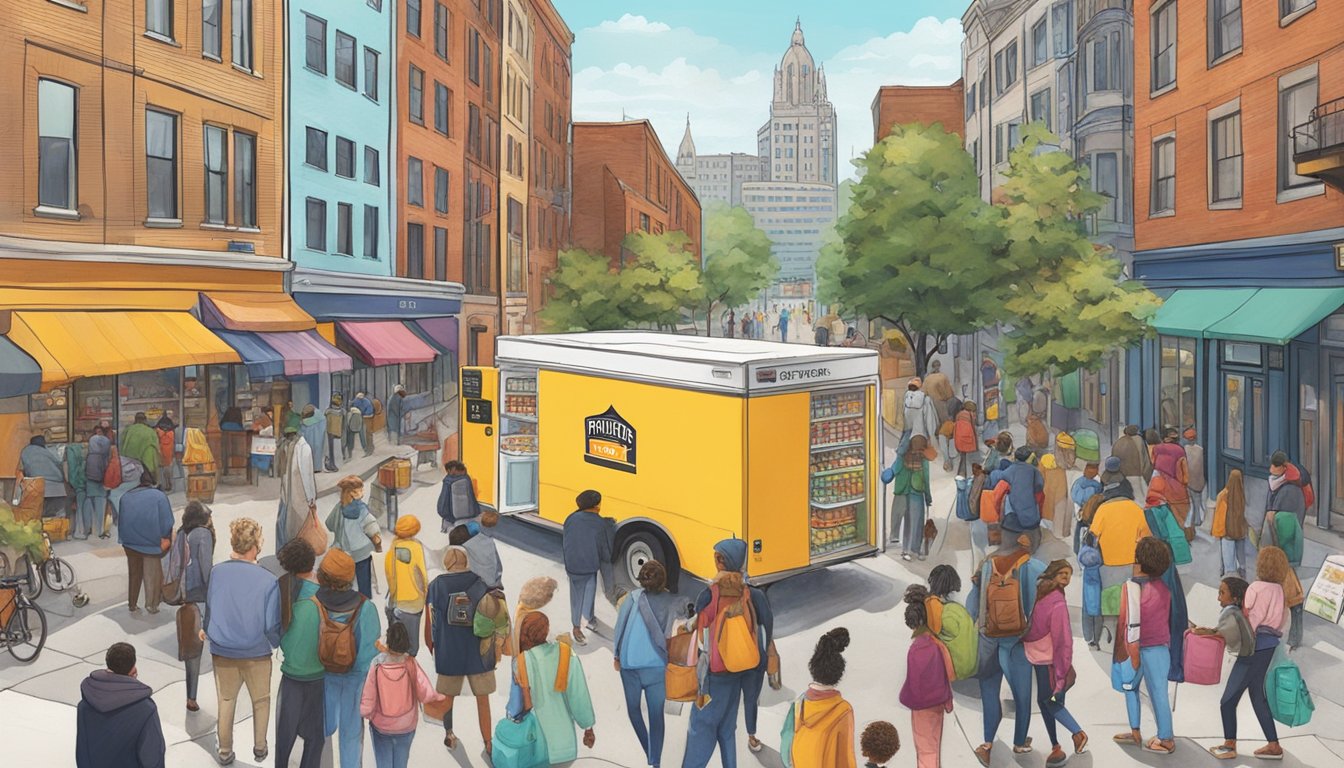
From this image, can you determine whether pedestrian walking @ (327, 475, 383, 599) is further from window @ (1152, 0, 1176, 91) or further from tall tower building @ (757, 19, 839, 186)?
tall tower building @ (757, 19, 839, 186)

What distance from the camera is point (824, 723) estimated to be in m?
6.12

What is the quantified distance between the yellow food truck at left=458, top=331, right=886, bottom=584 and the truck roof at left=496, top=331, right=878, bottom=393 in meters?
0.02

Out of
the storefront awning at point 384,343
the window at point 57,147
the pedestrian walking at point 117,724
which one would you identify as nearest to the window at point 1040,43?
the storefront awning at point 384,343

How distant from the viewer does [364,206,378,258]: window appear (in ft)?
92.0

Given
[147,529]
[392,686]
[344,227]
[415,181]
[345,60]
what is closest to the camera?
[392,686]

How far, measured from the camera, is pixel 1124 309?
19812 millimetres

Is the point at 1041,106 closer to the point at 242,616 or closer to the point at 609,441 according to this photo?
the point at 609,441

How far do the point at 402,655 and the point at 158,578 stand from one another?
5621 mm

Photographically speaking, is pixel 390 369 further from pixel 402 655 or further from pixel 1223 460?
pixel 402 655

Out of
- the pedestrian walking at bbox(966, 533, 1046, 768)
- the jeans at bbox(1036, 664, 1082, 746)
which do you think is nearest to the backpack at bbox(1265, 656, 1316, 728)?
the jeans at bbox(1036, 664, 1082, 746)

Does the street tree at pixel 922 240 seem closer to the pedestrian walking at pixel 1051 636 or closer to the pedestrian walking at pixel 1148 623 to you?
the pedestrian walking at pixel 1148 623

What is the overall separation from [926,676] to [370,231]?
950 inches

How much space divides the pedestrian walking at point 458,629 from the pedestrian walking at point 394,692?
2.66 feet

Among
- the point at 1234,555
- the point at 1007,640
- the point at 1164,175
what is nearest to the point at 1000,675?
the point at 1007,640
